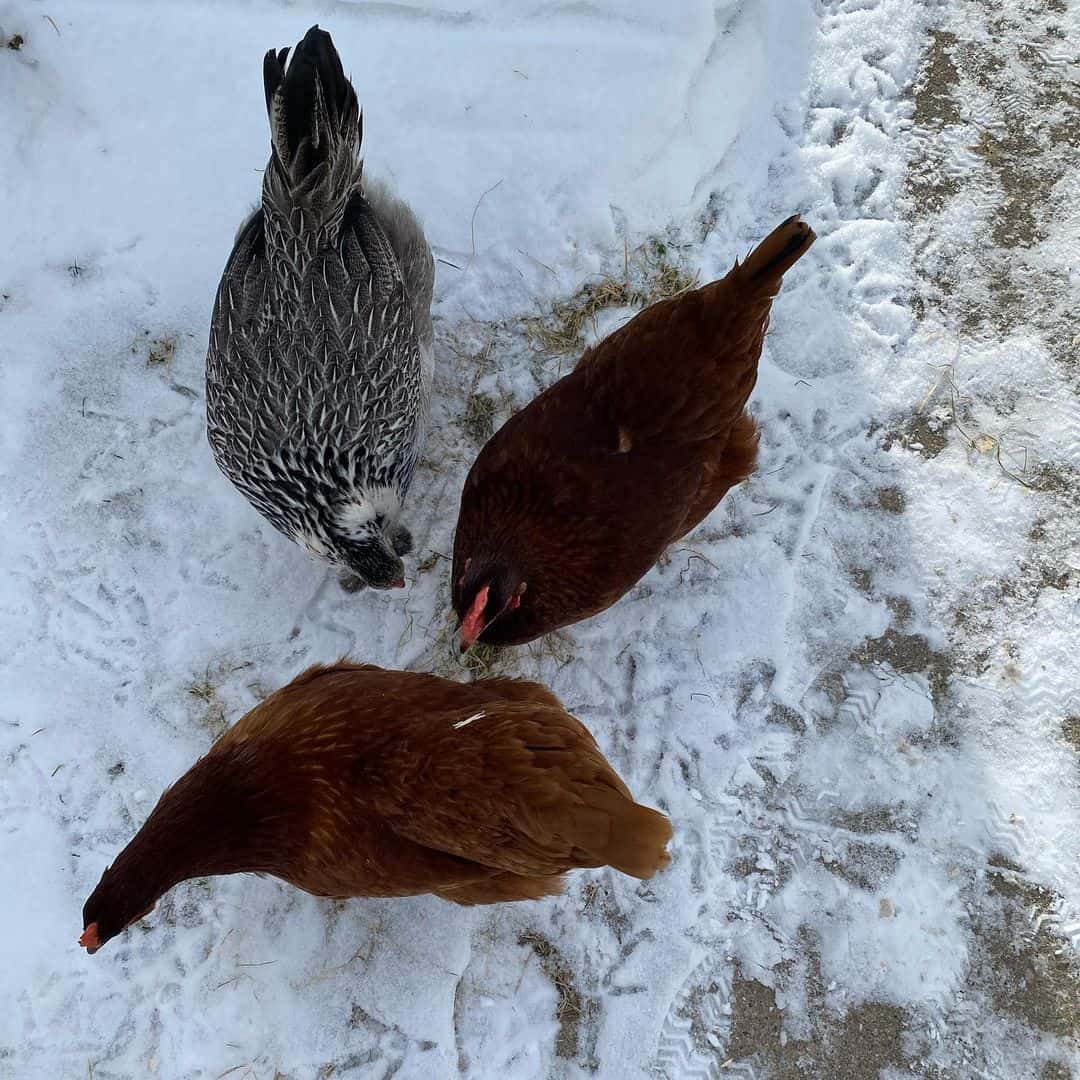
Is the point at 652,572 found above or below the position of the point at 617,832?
below

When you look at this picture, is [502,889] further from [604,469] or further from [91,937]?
[604,469]

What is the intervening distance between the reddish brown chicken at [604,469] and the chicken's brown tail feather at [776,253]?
137 millimetres

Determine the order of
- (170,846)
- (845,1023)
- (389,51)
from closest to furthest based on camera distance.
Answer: (170,846)
(845,1023)
(389,51)

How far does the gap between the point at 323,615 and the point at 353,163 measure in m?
1.72

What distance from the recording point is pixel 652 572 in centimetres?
324

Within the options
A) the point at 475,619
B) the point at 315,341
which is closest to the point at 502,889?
the point at 475,619

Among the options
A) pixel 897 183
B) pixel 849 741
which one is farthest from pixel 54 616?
pixel 897 183

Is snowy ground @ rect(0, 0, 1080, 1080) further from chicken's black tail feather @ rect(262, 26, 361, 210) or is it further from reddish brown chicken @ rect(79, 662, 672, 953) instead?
chicken's black tail feather @ rect(262, 26, 361, 210)

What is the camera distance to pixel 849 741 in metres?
3.14

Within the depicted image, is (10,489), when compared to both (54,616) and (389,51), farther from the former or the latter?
(389,51)

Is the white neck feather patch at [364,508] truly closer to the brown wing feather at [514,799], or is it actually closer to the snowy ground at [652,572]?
Result: the snowy ground at [652,572]

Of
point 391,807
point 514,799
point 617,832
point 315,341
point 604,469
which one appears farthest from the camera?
point 315,341

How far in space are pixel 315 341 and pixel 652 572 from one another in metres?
1.61

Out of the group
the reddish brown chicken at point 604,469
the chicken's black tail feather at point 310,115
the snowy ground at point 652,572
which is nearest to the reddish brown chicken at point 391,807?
the reddish brown chicken at point 604,469
